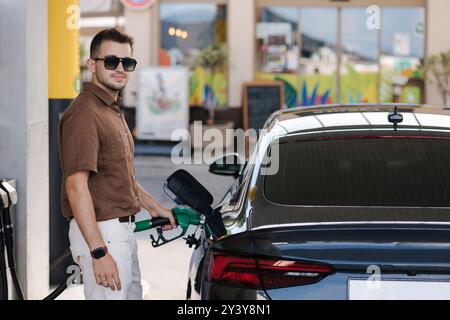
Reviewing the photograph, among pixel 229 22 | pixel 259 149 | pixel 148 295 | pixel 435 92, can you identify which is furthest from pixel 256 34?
pixel 259 149

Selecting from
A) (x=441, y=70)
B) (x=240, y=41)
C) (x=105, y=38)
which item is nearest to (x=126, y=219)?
(x=105, y=38)

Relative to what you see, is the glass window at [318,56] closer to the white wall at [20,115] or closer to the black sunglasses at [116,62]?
the white wall at [20,115]

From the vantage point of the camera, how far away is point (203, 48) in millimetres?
18156

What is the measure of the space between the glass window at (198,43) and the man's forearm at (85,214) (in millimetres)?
14476

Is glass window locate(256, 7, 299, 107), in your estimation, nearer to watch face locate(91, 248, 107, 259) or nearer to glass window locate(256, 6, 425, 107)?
glass window locate(256, 6, 425, 107)

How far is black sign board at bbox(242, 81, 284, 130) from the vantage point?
17453 mm

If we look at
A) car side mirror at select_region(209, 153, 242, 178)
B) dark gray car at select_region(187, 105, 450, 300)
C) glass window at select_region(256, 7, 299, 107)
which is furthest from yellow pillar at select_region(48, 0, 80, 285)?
glass window at select_region(256, 7, 299, 107)

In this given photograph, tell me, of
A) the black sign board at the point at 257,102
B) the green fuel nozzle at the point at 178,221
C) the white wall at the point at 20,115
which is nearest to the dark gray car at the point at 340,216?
the green fuel nozzle at the point at 178,221

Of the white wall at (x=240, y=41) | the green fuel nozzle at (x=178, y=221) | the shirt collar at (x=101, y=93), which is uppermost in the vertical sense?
the white wall at (x=240, y=41)

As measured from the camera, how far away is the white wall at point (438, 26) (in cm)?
1775

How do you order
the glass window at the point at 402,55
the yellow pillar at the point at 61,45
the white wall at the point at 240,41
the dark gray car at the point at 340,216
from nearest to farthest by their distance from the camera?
the dark gray car at the point at 340,216 < the yellow pillar at the point at 61,45 < the white wall at the point at 240,41 < the glass window at the point at 402,55

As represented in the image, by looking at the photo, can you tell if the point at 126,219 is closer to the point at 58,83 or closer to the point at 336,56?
the point at 58,83

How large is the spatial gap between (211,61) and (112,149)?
46.3ft

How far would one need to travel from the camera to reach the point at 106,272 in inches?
146
